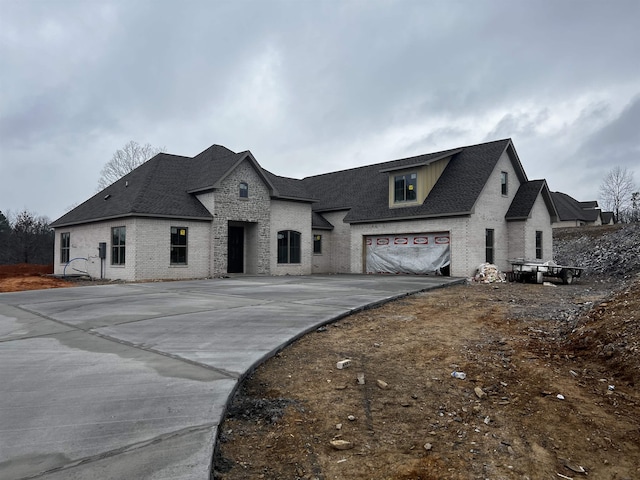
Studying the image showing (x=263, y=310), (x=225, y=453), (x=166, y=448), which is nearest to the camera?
(x=166, y=448)

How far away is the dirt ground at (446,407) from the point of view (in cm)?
331

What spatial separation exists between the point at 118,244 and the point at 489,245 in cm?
1861

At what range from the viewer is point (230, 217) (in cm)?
2258

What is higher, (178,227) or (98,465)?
(178,227)

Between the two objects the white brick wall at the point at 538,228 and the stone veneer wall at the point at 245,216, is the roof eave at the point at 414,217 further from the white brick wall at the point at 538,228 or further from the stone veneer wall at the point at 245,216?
the stone veneer wall at the point at 245,216

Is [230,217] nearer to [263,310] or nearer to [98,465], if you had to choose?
[263,310]

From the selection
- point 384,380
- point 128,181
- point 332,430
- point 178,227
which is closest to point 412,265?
point 178,227

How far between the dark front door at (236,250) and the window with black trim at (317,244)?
5.19 meters

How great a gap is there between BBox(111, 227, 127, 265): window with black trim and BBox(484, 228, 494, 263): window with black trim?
17.8 meters

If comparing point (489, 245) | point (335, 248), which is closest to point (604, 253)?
point (489, 245)

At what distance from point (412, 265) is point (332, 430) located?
1998 centimetres

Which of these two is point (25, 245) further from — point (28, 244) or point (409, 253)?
point (409, 253)

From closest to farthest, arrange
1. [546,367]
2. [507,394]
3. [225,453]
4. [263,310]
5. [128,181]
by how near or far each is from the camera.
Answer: [225,453] → [507,394] → [546,367] → [263,310] → [128,181]

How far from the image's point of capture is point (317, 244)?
92.3ft
